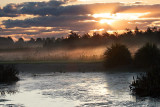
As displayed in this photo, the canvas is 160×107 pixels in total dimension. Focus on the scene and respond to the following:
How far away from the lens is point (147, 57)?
34969mm

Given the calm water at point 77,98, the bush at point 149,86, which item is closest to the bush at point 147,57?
the calm water at point 77,98

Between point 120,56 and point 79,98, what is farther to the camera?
point 120,56

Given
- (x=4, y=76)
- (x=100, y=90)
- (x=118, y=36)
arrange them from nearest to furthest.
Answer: (x=100, y=90), (x=4, y=76), (x=118, y=36)

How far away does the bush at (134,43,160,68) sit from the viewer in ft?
114

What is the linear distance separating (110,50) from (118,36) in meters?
37.5

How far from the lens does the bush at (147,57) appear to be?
3478 cm

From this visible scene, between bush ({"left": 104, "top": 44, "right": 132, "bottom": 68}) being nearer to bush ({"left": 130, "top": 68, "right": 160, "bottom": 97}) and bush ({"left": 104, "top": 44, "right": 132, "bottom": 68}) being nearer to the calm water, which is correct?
the calm water

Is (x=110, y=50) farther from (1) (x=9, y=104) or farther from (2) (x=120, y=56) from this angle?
(1) (x=9, y=104)

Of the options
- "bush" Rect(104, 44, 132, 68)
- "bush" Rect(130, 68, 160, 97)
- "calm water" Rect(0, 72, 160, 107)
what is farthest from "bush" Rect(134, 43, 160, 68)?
"bush" Rect(130, 68, 160, 97)

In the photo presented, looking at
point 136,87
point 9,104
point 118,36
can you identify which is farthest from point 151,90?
→ point 118,36

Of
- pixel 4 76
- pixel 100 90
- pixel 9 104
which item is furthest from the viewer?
pixel 4 76

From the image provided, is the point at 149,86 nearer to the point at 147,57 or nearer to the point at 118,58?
the point at 147,57

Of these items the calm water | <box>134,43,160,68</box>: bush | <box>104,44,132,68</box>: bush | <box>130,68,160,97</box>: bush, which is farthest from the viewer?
<box>104,44,132,68</box>: bush

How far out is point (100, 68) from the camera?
36156 millimetres
